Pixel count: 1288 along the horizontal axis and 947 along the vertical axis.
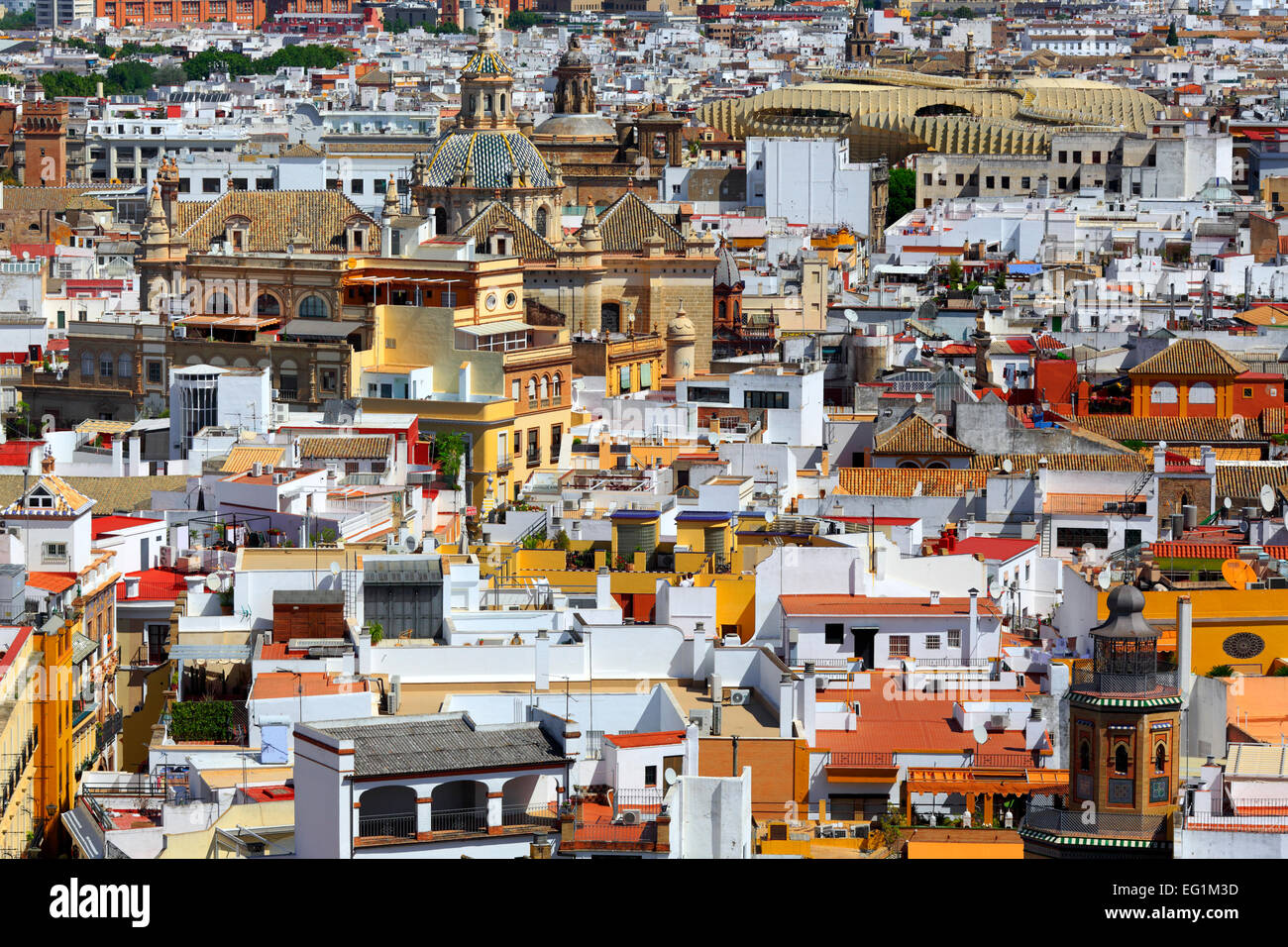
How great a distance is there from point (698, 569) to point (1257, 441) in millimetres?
13759

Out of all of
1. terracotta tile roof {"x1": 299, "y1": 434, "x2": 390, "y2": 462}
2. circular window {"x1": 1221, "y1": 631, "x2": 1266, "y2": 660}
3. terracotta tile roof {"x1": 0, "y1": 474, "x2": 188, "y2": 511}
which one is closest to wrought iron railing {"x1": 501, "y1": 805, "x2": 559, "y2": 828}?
circular window {"x1": 1221, "y1": 631, "x2": 1266, "y2": 660}

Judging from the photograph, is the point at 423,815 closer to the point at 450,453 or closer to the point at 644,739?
the point at 644,739

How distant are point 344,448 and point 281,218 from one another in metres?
16.2

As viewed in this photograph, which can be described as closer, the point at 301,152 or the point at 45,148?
the point at 301,152

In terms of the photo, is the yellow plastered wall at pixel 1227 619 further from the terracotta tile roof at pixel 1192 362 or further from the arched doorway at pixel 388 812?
the terracotta tile roof at pixel 1192 362

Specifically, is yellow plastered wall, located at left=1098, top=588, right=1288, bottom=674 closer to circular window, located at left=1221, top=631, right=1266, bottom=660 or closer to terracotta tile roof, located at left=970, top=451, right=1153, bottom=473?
circular window, located at left=1221, top=631, right=1266, bottom=660

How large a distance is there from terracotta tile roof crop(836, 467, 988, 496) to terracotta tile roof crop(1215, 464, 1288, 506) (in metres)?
2.71

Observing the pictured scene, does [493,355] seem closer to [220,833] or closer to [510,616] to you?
[510,616]

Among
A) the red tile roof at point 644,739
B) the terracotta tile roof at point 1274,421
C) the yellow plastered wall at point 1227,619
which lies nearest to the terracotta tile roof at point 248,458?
the yellow plastered wall at point 1227,619

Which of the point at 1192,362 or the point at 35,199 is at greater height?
the point at 35,199

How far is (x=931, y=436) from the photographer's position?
3741 centimetres

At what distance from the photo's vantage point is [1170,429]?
40625mm

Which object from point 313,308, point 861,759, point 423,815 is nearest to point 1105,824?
point 861,759
